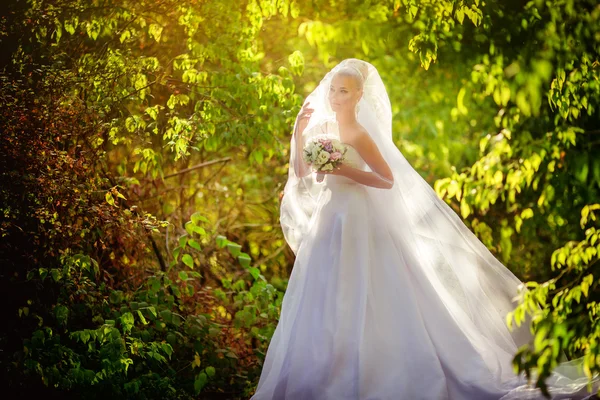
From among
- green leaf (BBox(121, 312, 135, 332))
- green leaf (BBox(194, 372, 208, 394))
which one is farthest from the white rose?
green leaf (BBox(194, 372, 208, 394))

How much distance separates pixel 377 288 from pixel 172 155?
125 inches

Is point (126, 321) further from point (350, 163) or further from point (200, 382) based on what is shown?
point (350, 163)

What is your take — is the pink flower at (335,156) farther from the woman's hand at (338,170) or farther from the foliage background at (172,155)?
the foliage background at (172,155)

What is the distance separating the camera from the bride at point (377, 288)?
4051 millimetres

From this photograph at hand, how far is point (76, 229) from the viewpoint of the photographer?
485cm

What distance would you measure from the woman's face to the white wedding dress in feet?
1.06

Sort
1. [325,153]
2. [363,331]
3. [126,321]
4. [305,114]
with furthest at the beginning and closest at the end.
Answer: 1. [305,114]
2. [126,321]
3. [325,153]
4. [363,331]

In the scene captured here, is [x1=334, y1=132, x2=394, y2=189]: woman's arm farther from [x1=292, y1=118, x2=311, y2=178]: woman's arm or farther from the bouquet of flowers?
[x1=292, y1=118, x2=311, y2=178]: woman's arm

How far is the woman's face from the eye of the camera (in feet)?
15.5

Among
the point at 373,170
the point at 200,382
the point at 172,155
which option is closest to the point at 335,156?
the point at 373,170

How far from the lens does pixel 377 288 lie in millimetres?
4375

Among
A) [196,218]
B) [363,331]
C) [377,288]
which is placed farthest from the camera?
[196,218]

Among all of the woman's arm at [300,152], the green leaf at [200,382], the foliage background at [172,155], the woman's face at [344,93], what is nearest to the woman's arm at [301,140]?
the woman's arm at [300,152]

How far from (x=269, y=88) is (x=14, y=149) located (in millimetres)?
1999
